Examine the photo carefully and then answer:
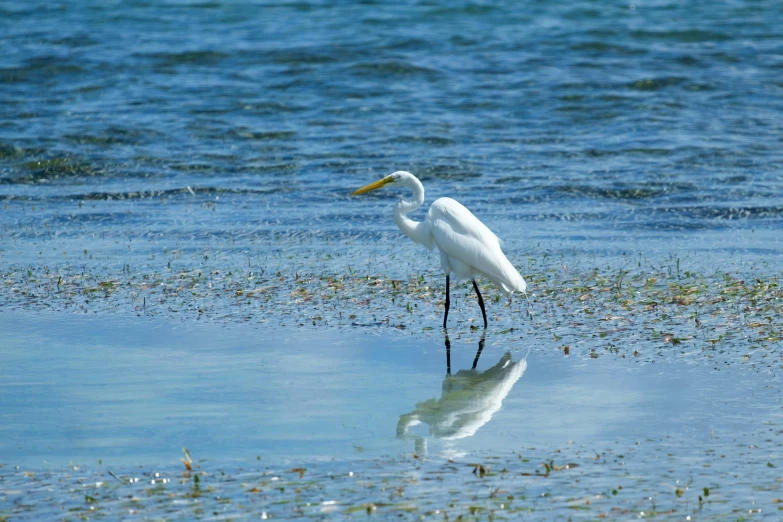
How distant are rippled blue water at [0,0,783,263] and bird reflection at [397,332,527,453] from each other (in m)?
3.93

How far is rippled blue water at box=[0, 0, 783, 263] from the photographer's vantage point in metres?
11.9

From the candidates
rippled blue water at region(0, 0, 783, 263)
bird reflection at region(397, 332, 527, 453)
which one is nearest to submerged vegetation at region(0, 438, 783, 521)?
bird reflection at region(397, 332, 527, 453)

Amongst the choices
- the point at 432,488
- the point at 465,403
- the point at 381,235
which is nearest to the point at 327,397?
the point at 465,403

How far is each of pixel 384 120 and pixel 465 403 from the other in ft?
41.0

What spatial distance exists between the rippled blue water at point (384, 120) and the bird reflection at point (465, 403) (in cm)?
393

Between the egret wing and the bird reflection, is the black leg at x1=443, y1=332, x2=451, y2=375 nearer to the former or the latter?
the bird reflection

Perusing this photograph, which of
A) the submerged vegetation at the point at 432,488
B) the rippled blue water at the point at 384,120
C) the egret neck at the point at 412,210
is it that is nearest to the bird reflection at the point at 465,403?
the submerged vegetation at the point at 432,488

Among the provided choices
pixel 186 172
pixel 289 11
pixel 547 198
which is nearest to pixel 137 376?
pixel 547 198

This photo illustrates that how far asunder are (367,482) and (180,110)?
14.7 meters

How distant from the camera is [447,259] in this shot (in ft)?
26.6

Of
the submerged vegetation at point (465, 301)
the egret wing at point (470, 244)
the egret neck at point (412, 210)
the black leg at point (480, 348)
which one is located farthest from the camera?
the egret neck at point (412, 210)

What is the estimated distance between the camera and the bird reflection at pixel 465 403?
5438 mm

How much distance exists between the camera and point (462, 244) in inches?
312

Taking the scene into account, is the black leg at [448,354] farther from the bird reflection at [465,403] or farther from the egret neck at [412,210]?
the egret neck at [412,210]
